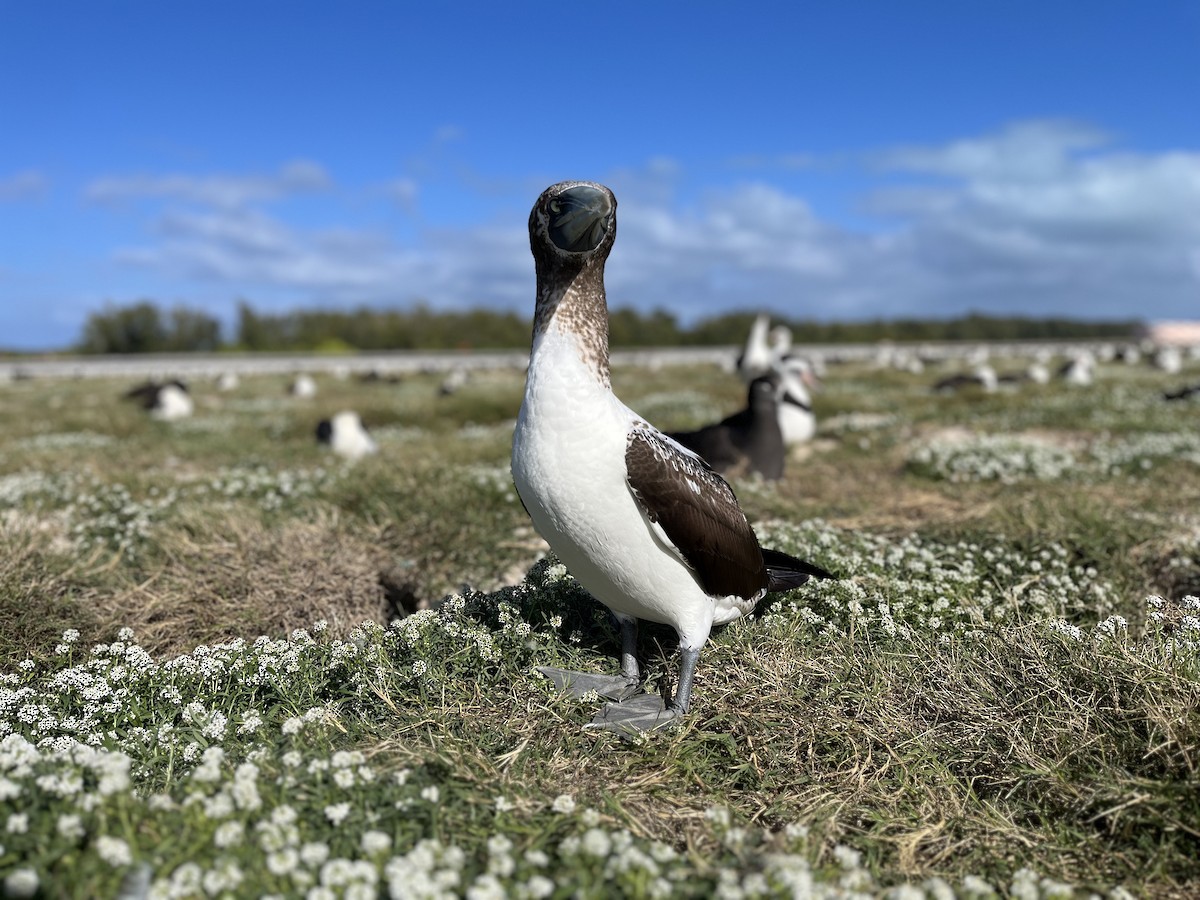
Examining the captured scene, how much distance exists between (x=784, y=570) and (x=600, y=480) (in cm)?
161

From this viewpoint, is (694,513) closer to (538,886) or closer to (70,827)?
(538,886)

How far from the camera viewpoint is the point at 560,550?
3.59 meters

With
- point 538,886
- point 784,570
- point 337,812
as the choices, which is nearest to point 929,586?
point 784,570

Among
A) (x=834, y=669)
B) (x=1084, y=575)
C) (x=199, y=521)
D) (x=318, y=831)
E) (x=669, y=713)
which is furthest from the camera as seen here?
(x=199, y=521)

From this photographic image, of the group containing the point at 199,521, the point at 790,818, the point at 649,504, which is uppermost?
the point at 649,504

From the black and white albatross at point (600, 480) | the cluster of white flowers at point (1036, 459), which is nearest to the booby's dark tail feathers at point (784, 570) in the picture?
the black and white albatross at point (600, 480)

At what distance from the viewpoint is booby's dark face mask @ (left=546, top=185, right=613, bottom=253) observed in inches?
130

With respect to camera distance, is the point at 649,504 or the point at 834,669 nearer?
the point at 649,504

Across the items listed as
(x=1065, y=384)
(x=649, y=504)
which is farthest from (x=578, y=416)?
(x=1065, y=384)

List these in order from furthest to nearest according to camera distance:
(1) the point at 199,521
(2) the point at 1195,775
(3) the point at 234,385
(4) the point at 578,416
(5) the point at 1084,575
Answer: (3) the point at 234,385 → (1) the point at 199,521 → (5) the point at 1084,575 → (4) the point at 578,416 → (2) the point at 1195,775

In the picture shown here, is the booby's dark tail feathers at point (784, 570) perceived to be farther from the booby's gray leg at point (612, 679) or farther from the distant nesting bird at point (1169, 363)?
the distant nesting bird at point (1169, 363)

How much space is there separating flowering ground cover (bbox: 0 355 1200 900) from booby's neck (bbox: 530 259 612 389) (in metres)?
1.41

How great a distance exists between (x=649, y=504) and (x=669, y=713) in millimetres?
910

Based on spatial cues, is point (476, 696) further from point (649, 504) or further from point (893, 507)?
point (893, 507)
